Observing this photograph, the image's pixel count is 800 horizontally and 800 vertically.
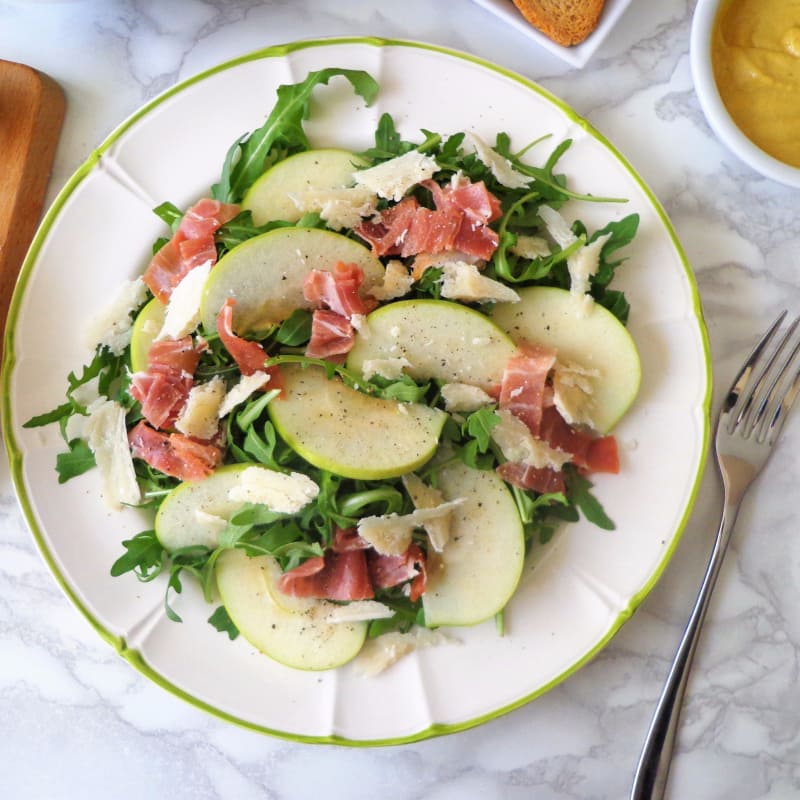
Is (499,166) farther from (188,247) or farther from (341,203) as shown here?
(188,247)

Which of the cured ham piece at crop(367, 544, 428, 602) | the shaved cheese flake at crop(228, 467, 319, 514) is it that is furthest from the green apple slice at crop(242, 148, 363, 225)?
the cured ham piece at crop(367, 544, 428, 602)

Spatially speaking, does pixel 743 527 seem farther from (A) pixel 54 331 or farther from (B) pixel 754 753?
(A) pixel 54 331

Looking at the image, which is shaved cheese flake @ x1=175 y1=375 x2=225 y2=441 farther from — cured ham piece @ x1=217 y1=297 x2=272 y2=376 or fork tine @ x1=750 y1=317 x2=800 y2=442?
fork tine @ x1=750 y1=317 x2=800 y2=442

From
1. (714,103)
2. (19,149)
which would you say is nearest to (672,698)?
(714,103)

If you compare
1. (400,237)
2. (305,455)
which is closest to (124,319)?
(305,455)

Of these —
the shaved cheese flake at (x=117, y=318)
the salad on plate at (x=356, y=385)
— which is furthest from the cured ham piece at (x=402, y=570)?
the shaved cheese flake at (x=117, y=318)
